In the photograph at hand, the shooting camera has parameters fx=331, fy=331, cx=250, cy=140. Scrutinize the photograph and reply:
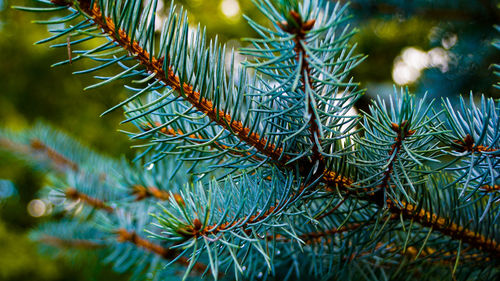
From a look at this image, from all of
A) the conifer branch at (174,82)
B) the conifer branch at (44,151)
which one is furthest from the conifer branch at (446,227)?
the conifer branch at (44,151)

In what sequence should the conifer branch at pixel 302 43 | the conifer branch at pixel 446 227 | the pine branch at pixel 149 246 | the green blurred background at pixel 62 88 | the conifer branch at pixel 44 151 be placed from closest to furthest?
1. the conifer branch at pixel 302 43
2. the conifer branch at pixel 446 227
3. the pine branch at pixel 149 246
4. the conifer branch at pixel 44 151
5. the green blurred background at pixel 62 88

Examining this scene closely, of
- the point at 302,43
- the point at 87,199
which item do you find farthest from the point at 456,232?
the point at 87,199

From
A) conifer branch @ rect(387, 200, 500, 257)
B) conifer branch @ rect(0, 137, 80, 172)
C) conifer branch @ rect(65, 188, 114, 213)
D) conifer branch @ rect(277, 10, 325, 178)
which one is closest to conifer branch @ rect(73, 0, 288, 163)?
conifer branch @ rect(277, 10, 325, 178)

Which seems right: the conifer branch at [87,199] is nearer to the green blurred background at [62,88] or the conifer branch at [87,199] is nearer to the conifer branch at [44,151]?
the conifer branch at [44,151]

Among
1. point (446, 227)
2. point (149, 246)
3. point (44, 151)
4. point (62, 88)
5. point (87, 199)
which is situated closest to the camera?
point (446, 227)

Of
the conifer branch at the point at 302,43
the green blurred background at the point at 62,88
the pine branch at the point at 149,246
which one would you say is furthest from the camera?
the green blurred background at the point at 62,88

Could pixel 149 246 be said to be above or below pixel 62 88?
below

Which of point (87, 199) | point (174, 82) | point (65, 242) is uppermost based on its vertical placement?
point (174, 82)

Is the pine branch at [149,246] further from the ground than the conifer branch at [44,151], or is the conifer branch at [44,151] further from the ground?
the conifer branch at [44,151]

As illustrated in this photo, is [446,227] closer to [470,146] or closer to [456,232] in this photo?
[456,232]

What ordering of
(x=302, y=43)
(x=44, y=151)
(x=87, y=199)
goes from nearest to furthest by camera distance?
(x=302, y=43) < (x=87, y=199) < (x=44, y=151)

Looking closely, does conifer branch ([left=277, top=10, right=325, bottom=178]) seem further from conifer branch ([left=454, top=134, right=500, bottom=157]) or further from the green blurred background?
the green blurred background

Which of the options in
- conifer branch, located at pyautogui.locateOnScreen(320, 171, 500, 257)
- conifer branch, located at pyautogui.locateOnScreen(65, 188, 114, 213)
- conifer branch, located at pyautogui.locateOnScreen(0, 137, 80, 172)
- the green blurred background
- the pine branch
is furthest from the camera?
the green blurred background
